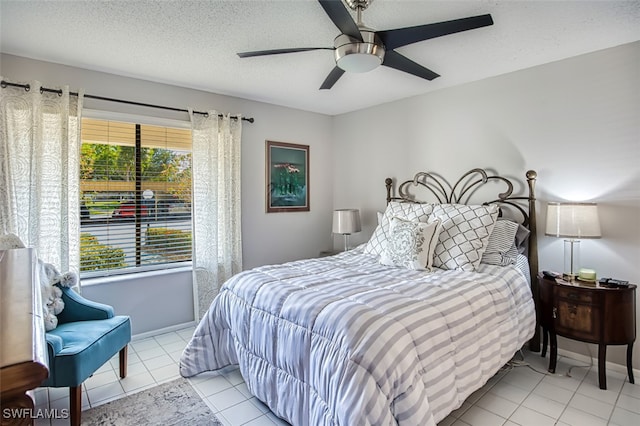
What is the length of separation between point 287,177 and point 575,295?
3.17 m

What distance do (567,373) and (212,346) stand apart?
2701 mm

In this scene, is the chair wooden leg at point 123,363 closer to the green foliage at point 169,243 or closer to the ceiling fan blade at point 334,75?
the green foliage at point 169,243

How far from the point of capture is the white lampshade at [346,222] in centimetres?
415

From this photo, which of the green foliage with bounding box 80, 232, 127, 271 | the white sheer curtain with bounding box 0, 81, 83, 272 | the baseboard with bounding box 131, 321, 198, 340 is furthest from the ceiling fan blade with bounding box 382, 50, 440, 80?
the baseboard with bounding box 131, 321, 198, 340

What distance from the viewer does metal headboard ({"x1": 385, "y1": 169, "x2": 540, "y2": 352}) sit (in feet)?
9.61

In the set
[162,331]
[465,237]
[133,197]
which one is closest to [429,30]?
[465,237]

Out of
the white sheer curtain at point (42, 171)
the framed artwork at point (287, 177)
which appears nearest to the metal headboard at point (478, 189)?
the framed artwork at point (287, 177)

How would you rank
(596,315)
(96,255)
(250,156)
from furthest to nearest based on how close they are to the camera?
1. (250,156)
2. (96,255)
3. (596,315)

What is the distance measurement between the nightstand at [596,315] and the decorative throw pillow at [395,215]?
3.76 ft

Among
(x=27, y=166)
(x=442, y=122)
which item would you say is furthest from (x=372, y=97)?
(x=27, y=166)

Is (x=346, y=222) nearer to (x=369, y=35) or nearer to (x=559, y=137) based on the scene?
(x=559, y=137)

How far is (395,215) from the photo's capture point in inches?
133

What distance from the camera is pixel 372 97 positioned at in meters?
3.95

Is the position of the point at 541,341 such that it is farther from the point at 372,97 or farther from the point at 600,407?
the point at 372,97
